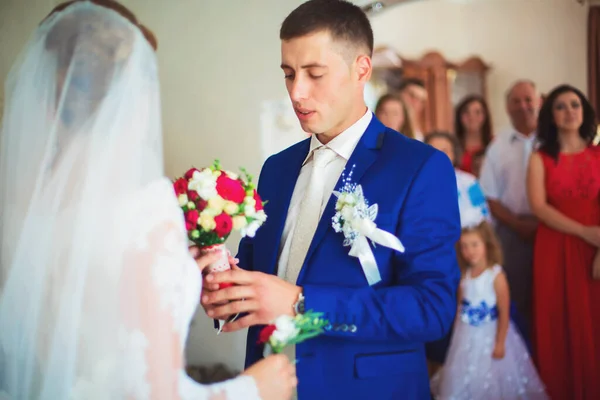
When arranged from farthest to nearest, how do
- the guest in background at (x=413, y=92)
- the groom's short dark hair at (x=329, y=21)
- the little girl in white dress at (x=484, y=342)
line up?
the guest in background at (x=413, y=92) < the little girl in white dress at (x=484, y=342) < the groom's short dark hair at (x=329, y=21)

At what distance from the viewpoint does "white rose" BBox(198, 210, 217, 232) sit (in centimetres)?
138

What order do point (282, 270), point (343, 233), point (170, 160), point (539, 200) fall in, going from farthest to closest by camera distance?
point (539, 200), point (170, 160), point (282, 270), point (343, 233)

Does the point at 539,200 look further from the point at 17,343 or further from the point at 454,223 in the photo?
the point at 17,343

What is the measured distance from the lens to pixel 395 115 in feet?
11.6

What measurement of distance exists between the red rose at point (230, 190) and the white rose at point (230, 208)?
1cm

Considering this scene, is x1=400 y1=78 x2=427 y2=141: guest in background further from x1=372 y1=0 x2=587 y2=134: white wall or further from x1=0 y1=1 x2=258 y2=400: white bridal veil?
x1=0 y1=1 x2=258 y2=400: white bridal veil

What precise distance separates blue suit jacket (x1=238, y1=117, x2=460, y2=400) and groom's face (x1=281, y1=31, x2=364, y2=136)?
14 centimetres

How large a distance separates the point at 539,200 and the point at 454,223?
2140 mm

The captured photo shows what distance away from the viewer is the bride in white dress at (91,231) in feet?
3.58

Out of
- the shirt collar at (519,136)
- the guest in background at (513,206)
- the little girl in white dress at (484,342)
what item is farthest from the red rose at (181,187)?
the shirt collar at (519,136)

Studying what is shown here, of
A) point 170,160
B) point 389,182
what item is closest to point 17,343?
point 389,182

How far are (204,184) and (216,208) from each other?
0.08 meters

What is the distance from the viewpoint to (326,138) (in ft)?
5.77

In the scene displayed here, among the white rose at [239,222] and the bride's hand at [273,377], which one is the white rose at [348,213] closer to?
the white rose at [239,222]
